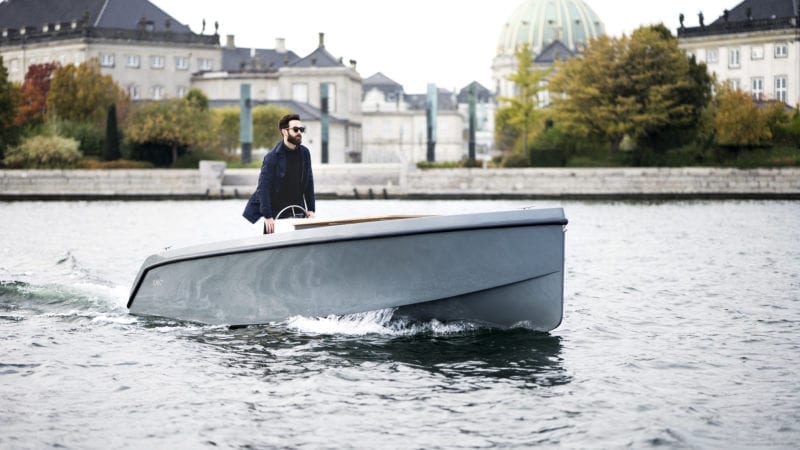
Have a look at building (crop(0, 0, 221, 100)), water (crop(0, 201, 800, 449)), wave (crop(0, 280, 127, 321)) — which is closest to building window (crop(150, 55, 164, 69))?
building (crop(0, 0, 221, 100))

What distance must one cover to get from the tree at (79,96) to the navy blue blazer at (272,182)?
6688cm

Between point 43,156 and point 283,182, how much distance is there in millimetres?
54687

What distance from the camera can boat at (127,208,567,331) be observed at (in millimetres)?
11617

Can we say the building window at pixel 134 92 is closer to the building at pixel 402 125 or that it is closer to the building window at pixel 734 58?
the building at pixel 402 125

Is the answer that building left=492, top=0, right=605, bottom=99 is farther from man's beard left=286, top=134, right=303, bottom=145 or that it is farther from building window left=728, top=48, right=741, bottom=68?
man's beard left=286, top=134, right=303, bottom=145

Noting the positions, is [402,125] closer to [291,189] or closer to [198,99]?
[198,99]

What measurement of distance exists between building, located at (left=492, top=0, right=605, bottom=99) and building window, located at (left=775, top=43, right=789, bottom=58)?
254 ft

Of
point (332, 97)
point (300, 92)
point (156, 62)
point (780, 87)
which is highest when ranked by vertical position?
point (156, 62)

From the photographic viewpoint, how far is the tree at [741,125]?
61625mm

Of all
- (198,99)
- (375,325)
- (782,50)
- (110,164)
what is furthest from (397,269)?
(782,50)

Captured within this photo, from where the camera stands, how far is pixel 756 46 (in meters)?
93.9

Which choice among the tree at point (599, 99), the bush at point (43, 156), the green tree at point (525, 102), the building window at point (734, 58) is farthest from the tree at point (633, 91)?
the building window at point (734, 58)

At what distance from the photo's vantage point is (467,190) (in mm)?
62094

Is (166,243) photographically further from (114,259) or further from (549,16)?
(549,16)
